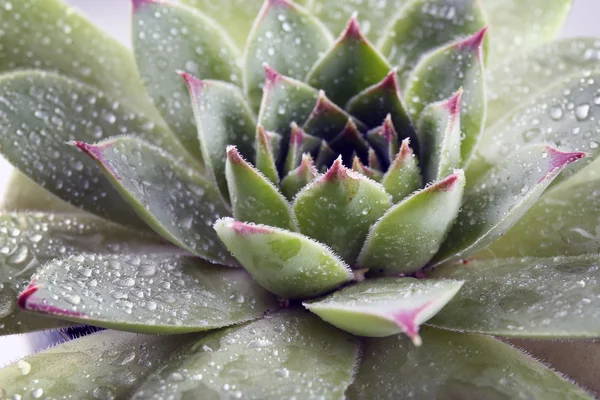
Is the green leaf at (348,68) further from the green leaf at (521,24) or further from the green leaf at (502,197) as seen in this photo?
the green leaf at (521,24)

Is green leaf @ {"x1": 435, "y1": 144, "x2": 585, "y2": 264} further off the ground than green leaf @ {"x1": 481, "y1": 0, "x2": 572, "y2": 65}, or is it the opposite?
green leaf @ {"x1": 481, "y1": 0, "x2": 572, "y2": 65}

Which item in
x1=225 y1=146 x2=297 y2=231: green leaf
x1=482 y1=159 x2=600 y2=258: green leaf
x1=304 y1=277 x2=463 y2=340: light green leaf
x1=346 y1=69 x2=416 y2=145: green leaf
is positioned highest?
x1=346 y1=69 x2=416 y2=145: green leaf

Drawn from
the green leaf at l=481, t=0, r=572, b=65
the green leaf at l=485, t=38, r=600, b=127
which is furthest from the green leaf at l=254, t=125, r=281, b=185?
the green leaf at l=481, t=0, r=572, b=65

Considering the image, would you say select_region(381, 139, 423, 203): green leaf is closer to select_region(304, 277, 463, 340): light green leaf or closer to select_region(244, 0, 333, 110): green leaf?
select_region(304, 277, 463, 340): light green leaf

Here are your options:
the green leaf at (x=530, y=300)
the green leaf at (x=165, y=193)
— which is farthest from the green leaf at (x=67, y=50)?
the green leaf at (x=530, y=300)

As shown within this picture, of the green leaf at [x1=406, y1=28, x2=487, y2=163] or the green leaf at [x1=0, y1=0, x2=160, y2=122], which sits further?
the green leaf at [x1=0, y1=0, x2=160, y2=122]

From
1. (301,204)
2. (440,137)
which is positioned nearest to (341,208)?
(301,204)
